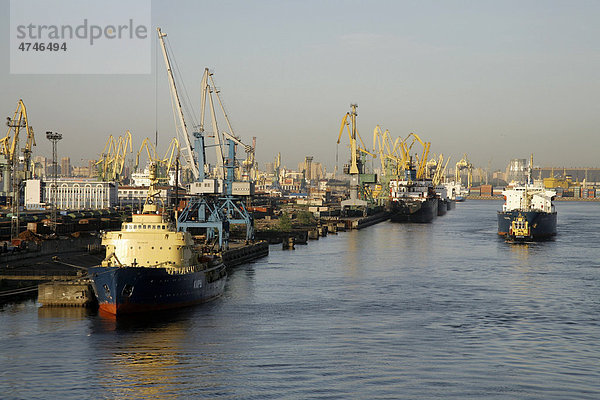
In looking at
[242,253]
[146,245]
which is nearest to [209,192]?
[242,253]

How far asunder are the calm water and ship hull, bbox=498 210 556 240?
47831mm

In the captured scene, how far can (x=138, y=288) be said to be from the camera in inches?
1909

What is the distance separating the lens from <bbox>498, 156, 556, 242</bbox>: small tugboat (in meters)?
117

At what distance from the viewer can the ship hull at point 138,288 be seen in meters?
47.7

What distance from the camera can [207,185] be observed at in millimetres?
88750

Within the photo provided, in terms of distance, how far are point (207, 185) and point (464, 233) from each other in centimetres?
6855

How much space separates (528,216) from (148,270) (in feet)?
275

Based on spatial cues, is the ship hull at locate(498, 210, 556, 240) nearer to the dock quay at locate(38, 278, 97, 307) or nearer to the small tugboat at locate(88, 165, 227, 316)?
the small tugboat at locate(88, 165, 227, 316)

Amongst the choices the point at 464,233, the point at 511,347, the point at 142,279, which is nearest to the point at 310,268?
the point at 142,279

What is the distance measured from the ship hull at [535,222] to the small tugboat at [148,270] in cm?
7633

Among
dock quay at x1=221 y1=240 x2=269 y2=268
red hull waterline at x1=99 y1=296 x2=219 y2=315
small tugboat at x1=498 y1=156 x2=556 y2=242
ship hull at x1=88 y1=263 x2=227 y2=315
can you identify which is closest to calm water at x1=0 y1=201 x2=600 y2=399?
red hull waterline at x1=99 y1=296 x2=219 y2=315

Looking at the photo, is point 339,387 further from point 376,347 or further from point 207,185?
point 207,185

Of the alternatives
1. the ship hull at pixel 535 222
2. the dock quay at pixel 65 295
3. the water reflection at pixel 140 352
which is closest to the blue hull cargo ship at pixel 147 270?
the water reflection at pixel 140 352

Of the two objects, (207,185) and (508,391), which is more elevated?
(207,185)
